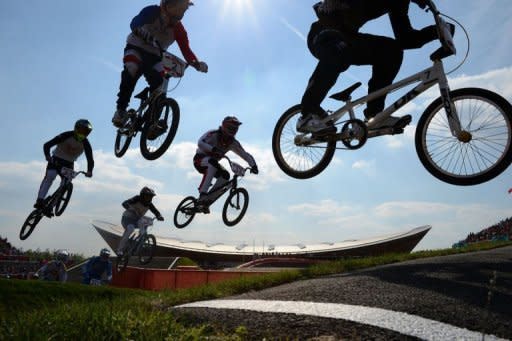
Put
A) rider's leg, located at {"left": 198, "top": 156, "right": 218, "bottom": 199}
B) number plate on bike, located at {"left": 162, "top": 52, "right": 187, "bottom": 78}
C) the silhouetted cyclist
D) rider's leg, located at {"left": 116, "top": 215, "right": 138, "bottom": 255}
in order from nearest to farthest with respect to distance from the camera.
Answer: the silhouetted cyclist → number plate on bike, located at {"left": 162, "top": 52, "right": 187, "bottom": 78} → rider's leg, located at {"left": 198, "top": 156, "right": 218, "bottom": 199} → rider's leg, located at {"left": 116, "top": 215, "right": 138, "bottom": 255}

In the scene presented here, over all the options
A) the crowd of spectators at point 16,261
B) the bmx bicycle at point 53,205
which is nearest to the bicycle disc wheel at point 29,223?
the bmx bicycle at point 53,205

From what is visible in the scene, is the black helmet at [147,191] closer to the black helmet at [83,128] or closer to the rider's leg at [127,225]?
the rider's leg at [127,225]

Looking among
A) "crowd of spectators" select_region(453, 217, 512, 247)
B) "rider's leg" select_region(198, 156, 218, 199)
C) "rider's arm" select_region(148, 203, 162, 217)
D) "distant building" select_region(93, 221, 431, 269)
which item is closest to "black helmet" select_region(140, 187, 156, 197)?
"rider's arm" select_region(148, 203, 162, 217)

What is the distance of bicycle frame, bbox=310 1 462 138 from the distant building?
52.6 metres

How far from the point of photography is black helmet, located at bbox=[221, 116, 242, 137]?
10875mm

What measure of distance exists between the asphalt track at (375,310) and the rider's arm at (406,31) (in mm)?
3389

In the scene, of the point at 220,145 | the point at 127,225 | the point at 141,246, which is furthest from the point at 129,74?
the point at 141,246

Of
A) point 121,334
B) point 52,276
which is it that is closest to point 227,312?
point 121,334

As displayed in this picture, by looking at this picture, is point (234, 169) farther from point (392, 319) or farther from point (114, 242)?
point (114, 242)

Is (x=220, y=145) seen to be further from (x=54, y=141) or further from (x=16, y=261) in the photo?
(x=16, y=261)

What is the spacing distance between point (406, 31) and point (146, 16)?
4.01 meters

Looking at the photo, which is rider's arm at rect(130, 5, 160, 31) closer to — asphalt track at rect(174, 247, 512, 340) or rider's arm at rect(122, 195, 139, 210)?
asphalt track at rect(174, 247, 512, 340)

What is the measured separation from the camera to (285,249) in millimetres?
70875

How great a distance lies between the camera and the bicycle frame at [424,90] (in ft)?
20.8
